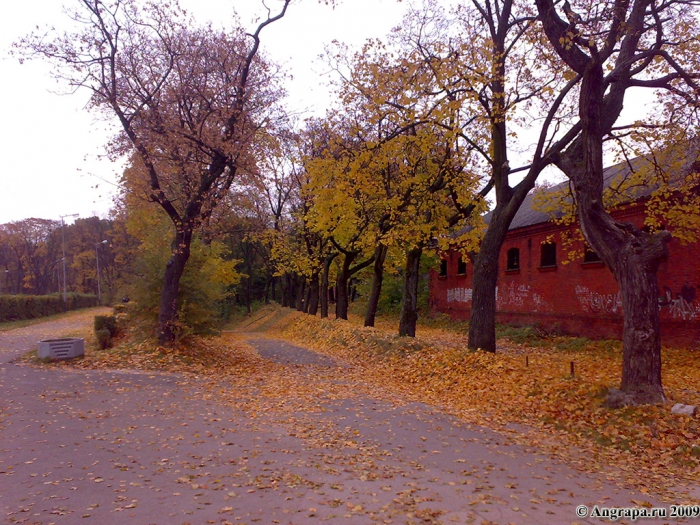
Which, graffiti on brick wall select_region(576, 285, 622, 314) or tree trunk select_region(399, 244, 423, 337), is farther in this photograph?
graffiti on brick wall select_region(576, 285, 622, 314)

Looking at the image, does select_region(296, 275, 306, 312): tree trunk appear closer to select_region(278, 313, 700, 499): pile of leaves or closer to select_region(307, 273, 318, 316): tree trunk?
select_region(307, 273, 318, 316): tree trunk

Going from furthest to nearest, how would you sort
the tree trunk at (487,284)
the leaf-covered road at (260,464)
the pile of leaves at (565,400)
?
1. the tree trunk at (487,284)
2. the pile of leaves at (565,400)
3. the leaf-covered road at (260,464)

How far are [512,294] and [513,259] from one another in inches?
67.3

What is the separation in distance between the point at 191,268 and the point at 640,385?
43.2ft

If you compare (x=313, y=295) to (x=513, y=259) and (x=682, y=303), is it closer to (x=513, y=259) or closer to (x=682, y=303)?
(x=513, y=259)

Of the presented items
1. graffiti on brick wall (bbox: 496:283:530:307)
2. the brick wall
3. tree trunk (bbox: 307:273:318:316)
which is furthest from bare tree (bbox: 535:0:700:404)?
tree trunk (bbox: 307:273:318:316)

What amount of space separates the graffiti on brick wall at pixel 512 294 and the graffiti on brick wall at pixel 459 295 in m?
3.64

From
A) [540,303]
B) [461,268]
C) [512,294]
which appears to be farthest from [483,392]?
[461,268]

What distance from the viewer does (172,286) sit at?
14.6 metres

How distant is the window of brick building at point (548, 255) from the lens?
850 inches

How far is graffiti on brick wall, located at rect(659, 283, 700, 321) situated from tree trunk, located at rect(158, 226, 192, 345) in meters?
14.4

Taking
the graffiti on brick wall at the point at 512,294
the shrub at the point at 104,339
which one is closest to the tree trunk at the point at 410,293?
the graffiti on brick wall at the point at 512,294

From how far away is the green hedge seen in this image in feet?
112

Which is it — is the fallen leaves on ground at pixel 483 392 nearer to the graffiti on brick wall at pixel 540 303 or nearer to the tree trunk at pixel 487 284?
the tree trunk at pixel 487 284
